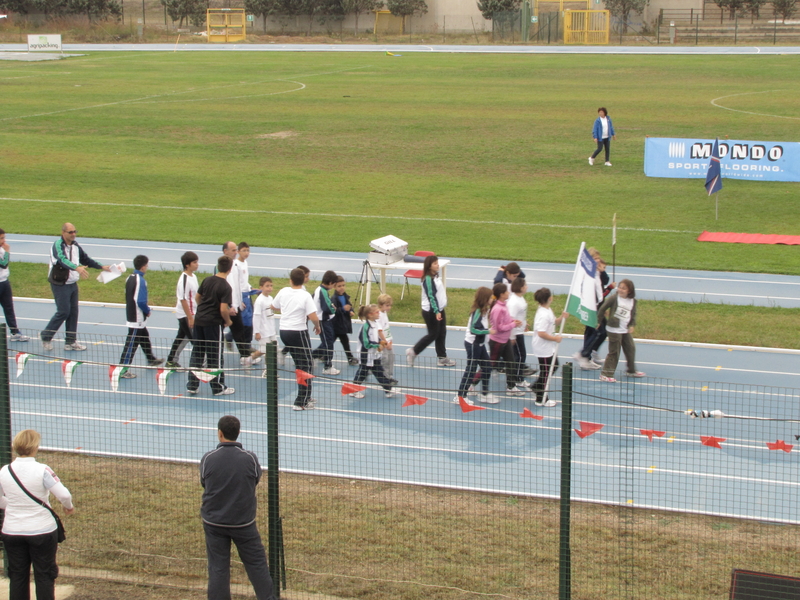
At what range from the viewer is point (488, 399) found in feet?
39.2

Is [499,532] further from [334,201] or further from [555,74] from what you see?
[555,74]

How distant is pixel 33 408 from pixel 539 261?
438 inches

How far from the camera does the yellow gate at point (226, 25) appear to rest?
7656cm

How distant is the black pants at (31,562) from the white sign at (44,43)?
65.2 meters

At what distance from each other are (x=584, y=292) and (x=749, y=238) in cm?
1079

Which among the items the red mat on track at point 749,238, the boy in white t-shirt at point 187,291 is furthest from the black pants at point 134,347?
the red mat on track at point 749,238

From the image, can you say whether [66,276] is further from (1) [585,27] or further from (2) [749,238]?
(1) [585,27]

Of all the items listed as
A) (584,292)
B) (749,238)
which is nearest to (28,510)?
(584,292)

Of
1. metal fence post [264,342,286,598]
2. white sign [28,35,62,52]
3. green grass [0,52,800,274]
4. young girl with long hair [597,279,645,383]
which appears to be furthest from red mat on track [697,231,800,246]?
white sign [28,35,62,52]

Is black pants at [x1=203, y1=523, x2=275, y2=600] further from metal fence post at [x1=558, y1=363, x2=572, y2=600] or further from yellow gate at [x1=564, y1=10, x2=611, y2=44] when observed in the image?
yellow gate at [x1=564, y1=10, x2=611, y2=44]

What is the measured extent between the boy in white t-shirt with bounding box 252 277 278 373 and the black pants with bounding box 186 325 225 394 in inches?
23.1

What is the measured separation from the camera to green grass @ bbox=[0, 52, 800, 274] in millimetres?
22312

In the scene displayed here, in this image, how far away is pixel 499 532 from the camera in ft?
28.2

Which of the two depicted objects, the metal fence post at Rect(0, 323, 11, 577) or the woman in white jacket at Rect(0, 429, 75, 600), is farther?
the metal fence post at Rect(0, 323, 11, 577)
